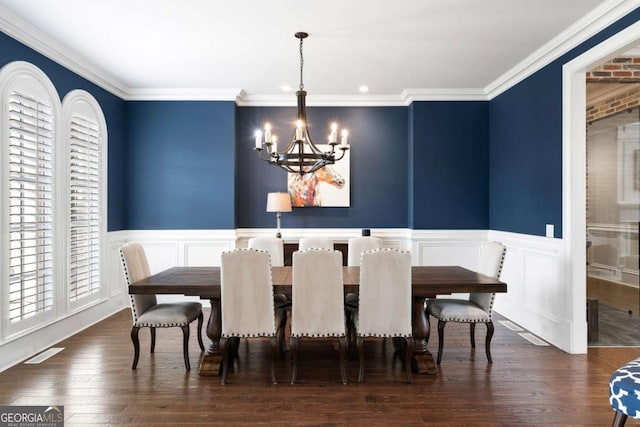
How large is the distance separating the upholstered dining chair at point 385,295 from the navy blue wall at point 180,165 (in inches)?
116

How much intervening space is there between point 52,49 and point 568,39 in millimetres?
4822

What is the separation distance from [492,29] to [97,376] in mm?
4420

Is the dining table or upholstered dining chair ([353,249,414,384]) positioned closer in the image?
upholstered dining chair ([353,249,414,384])

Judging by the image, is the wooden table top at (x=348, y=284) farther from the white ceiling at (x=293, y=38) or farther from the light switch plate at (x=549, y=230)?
the white ceiling at (x=293, y=38)

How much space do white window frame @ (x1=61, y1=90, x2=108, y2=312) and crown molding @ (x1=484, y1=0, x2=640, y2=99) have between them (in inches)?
191

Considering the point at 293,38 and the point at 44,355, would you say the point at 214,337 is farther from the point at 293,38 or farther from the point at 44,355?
the point at 293,38

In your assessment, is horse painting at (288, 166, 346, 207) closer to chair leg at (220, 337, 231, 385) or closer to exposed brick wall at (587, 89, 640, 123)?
chair leg at (220, 337, 231, 385)

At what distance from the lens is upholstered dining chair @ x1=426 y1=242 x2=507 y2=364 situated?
3.31m

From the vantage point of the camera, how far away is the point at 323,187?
18.6ft

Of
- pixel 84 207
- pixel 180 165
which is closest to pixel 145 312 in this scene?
pixel 84 207

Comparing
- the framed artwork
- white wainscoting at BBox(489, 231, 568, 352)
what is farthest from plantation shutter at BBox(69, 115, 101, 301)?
white wainscoting at BBox(489, 231, 568, 352)

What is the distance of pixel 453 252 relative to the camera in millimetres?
5488

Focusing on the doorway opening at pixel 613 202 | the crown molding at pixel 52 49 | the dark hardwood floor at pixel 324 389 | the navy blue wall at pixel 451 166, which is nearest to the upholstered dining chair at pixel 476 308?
the dark hardwood floor at pixel 324 389

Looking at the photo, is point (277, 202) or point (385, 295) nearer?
point (385, 295)
